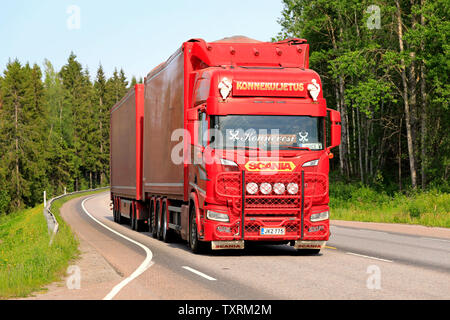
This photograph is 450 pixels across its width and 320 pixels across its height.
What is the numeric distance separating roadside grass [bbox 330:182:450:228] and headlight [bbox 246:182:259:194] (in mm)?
12516

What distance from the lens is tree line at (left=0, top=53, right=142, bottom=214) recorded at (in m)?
72.4

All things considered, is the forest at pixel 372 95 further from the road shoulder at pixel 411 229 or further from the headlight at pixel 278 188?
the headlight at pixel 278 188

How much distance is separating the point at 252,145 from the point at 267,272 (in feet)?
10.4

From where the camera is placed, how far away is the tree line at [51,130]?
238 ft

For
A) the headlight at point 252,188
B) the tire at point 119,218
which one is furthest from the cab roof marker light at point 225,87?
the tire at point 119,218

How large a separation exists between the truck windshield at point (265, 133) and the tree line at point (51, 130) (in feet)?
196

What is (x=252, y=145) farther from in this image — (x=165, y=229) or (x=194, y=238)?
(x=165, y=229)

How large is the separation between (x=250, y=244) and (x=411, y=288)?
8541mm

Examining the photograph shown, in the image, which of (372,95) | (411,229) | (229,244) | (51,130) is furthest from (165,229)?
(51,130)

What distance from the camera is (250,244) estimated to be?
58.9 feet

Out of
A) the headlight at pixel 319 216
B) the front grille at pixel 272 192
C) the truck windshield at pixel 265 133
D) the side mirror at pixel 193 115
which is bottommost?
the headlight at pixel 319 216

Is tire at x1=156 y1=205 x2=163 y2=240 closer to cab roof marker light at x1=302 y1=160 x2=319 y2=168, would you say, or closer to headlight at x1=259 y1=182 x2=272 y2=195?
headlight at x1=259 y1=182 x2=272 y2=195

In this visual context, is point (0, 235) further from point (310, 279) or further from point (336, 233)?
point (310, 279)
